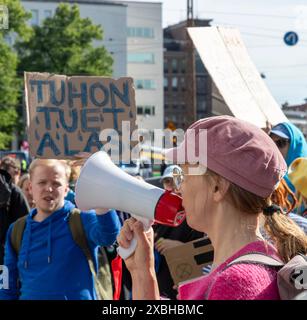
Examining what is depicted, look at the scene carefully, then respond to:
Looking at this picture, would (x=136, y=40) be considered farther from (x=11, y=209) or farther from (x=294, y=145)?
(x=294, y=145)

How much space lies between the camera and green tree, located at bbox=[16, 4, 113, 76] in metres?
34.6

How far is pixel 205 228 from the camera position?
1.90 meters

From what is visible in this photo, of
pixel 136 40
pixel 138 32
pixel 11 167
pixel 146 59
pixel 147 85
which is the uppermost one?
pixel 138 32

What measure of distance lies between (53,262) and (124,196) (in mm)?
1297

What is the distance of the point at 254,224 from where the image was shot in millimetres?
1866

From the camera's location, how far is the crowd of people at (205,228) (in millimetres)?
1798

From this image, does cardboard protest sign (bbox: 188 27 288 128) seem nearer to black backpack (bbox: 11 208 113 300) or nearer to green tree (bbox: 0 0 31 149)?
black backpack (bbox: 11 208 113 300)

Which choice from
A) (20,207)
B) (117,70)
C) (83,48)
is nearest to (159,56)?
(117,70)

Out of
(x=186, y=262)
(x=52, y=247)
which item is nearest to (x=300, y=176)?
(x=186, y=262)

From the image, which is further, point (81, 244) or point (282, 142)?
point (282, 142)

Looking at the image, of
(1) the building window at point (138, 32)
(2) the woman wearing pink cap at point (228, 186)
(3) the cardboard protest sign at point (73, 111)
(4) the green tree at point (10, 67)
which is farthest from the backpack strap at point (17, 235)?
(1) the building window at point (138, 32)

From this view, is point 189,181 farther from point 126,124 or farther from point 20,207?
point 20,207

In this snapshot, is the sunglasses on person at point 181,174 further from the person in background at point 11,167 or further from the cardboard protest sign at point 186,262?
the person in background at point 11,167

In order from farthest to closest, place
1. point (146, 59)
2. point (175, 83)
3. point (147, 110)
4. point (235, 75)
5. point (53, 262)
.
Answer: point (175, 83), point (146, 59), point (147, 110), point (235, 75), point (53, 262)
